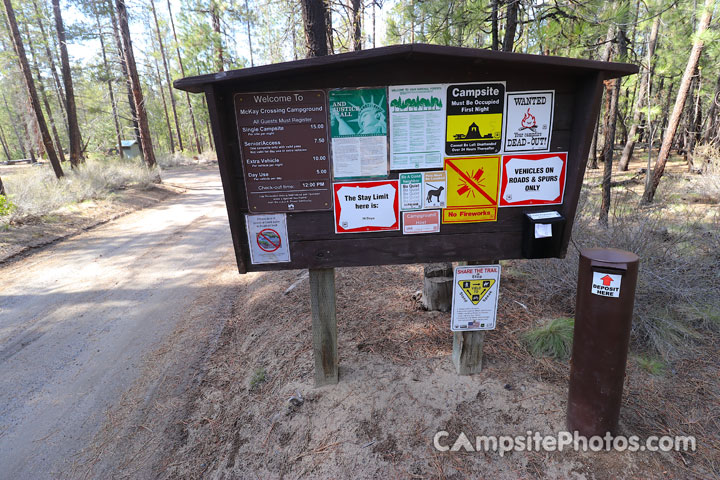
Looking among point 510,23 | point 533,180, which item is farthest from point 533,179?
point 510,23

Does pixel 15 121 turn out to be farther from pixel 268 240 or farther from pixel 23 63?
pixel 268 240

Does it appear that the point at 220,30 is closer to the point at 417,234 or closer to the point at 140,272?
the point at 140,272

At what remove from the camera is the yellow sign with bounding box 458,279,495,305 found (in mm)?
2707

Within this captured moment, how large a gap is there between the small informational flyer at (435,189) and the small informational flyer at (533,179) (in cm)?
36

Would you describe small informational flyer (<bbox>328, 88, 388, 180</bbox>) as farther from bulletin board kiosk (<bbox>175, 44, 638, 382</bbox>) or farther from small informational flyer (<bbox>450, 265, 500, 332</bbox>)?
small informational flyer (<bbox>450, 265, 500, 332</bbox>)

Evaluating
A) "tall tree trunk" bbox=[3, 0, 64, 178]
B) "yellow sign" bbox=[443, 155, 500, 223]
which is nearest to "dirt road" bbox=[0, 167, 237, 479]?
"yellow sign" bbox=[443, 155, 500, 223]

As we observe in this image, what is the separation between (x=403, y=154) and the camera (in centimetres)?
228

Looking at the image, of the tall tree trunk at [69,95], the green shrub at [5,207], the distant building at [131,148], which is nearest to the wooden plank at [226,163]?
the green shrub at [5,207]

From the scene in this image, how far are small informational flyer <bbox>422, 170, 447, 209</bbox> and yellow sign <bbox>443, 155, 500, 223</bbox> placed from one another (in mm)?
31

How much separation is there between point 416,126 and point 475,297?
1296mm

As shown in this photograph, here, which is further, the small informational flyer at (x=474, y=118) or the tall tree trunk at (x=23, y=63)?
the tall tree trunk at (x=23, y=63)

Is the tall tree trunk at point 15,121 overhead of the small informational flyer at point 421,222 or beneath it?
overhead

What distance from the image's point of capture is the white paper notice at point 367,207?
2332 millimetres

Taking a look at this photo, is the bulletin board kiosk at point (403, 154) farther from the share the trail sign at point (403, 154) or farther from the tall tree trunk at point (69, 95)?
the tall tree trunk at point (69, 95)
